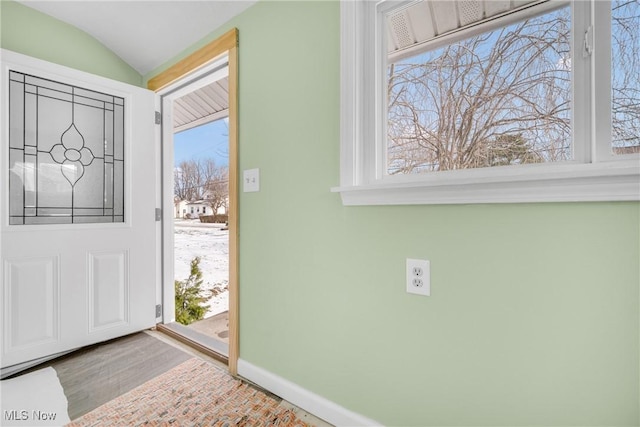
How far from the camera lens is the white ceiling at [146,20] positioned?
5.98 feet

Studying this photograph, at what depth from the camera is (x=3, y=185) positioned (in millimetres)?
1777

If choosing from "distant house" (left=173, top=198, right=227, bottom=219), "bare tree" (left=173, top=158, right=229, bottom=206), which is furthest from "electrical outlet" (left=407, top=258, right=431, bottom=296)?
"distant house" (left=173, top=198, right=227, bottom=219)

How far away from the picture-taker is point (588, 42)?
0.89 m

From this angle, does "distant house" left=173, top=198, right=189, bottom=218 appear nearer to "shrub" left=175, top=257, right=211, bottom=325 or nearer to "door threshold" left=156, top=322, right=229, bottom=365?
"shrub" left=175, top=257, right=211, bottom=325

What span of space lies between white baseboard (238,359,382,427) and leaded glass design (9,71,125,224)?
5.01ft

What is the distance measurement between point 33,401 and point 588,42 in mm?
2760

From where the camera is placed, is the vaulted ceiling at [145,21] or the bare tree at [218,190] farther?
the bare tree at [218,190]

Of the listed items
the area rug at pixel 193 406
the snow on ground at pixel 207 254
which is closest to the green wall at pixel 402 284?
the area rug at pixel 193 406

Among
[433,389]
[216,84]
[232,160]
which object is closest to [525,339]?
[433,389]

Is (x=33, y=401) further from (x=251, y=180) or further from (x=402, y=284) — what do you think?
(x=402, y=284)

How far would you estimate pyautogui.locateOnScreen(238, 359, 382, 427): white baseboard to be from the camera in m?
1.31

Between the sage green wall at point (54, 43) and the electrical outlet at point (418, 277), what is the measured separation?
2.63 meters

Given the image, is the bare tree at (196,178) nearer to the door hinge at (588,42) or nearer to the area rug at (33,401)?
the area rug at (33,401)

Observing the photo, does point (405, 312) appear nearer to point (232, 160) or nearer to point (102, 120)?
point (232, 160)
